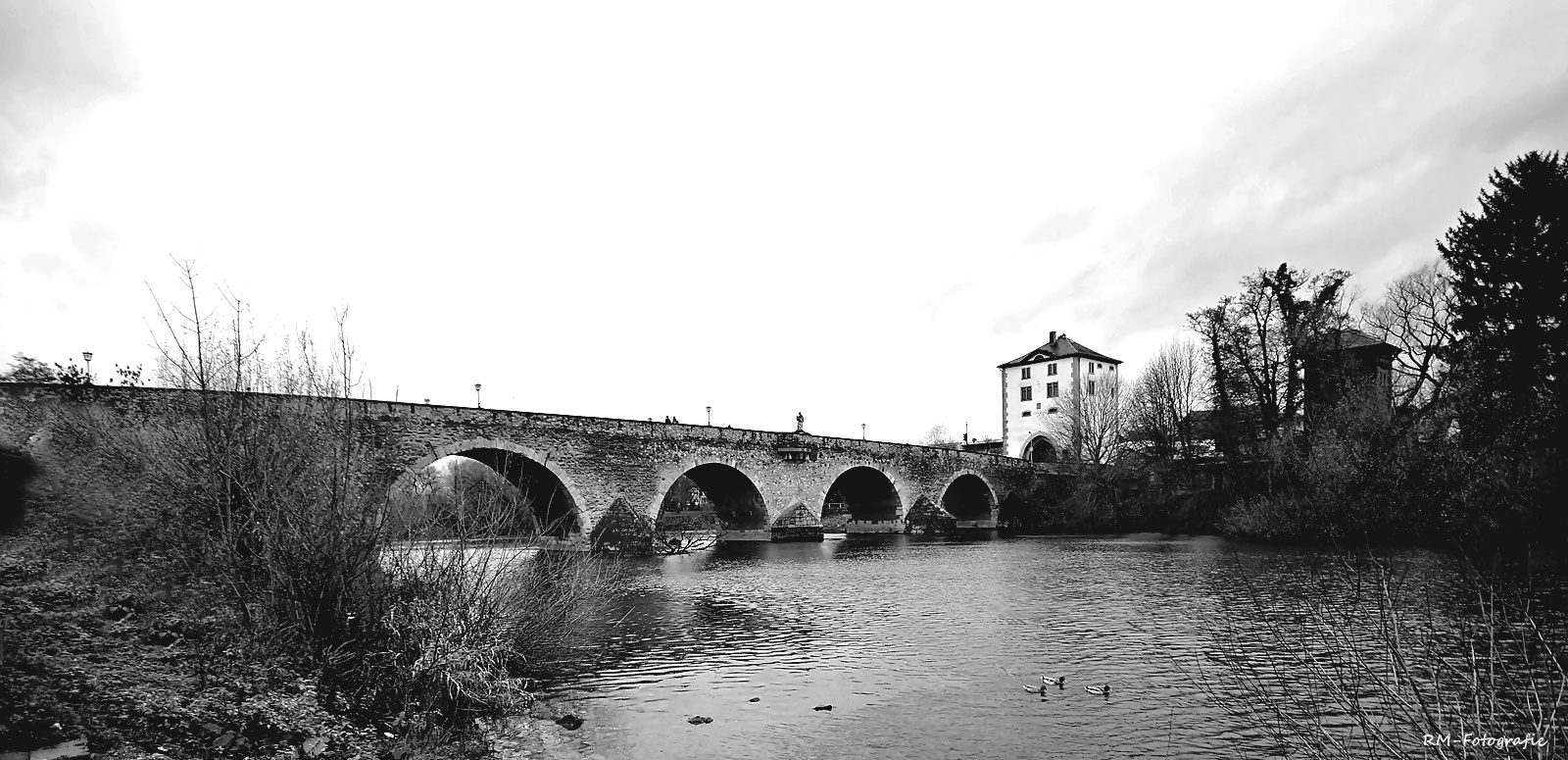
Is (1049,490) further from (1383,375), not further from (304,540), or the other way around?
(304,540)

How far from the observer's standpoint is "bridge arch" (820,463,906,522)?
39219mm

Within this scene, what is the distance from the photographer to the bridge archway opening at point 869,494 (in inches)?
1571

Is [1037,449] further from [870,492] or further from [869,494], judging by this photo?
[870,492]

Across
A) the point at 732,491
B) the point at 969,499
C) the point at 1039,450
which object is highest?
the point at 1039,450

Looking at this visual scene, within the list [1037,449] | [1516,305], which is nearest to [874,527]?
[1037,449]

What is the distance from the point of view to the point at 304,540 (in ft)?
22.5

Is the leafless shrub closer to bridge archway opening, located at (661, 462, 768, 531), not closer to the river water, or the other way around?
the river water

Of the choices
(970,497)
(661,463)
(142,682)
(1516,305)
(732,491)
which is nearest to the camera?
(142,682)

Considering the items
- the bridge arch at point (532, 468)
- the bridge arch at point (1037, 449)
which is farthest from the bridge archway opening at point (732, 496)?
the bridge arch at point (1037, 449)

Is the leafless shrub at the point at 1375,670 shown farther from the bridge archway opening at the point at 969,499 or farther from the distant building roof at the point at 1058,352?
the distant building roof at the point at 1058,352

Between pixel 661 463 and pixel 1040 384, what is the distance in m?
38.5

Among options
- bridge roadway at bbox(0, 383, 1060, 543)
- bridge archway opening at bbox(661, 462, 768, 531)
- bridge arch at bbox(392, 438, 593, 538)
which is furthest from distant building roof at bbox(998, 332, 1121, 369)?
bridge arch at bbox(392, 438, 593, 538)

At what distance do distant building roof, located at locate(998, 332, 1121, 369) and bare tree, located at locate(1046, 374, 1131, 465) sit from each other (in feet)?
29.5

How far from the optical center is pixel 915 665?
34.1ft
